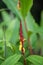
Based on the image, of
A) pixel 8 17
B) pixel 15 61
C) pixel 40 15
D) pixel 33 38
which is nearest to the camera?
pixel 15 61

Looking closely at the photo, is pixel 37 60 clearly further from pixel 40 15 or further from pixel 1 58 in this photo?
pixel 40 15

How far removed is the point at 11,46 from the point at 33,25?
11.7 inches

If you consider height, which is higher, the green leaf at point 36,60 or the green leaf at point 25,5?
the green leaf at point 25,5

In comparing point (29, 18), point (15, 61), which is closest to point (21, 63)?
point (15, 61)

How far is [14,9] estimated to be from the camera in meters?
0.71

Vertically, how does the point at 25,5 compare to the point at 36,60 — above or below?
above

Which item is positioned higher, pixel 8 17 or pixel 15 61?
pixel 8 17

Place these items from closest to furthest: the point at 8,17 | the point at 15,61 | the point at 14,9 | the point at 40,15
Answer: the point at 15,61
the point at 14,9
the point at 40,15
the point at 8,17

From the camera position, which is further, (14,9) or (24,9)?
(14,9)

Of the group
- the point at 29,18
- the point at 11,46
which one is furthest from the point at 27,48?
the point at 29,18

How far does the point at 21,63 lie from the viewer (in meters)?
0.56

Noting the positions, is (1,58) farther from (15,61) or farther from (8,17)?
(8,17)

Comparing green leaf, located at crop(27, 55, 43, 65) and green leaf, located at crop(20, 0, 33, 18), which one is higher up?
green leaf, located at crop(20, 0, 33, 18)

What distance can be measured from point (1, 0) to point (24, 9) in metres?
0.16
